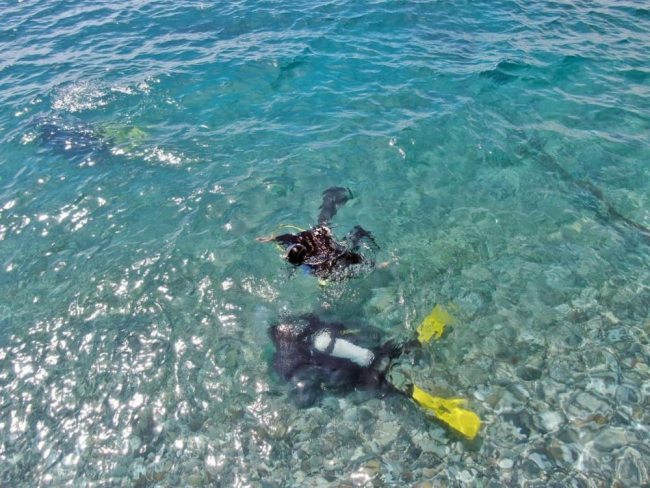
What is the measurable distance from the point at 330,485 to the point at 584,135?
1005 cm

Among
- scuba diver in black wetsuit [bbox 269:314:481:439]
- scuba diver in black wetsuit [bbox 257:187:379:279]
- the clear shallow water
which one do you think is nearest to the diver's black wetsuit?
scuba diver in black wetsuit [bbox 269:314:481:439]

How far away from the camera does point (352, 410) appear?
19.5ft

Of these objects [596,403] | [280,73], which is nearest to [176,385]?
[596,403]

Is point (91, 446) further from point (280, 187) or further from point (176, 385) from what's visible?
point (280, 187)

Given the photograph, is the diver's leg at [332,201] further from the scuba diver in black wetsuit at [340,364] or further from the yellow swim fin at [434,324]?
the yellow swim fin at [434,324]

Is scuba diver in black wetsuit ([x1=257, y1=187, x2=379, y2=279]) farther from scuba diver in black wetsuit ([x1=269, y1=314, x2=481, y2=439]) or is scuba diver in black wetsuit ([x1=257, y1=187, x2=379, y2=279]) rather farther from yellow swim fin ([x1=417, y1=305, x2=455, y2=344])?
yellow swim fin ([x1=417, y1=305, x2=455, y2=344])

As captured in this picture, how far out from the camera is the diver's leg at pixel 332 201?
8.94 m

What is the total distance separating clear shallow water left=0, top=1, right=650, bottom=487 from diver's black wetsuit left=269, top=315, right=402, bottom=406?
0.78 ft

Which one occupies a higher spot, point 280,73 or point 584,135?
point 280,73

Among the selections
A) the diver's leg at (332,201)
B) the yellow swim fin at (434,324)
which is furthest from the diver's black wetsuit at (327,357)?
the diver's leg at (332,201)

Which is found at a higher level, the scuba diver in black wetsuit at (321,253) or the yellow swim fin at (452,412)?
the scuba diver in black wetsuit at (321,253)

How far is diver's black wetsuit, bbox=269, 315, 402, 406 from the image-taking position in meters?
6.23

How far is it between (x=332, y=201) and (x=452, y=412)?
16.4ft

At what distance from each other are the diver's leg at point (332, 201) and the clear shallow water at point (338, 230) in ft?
0.89
